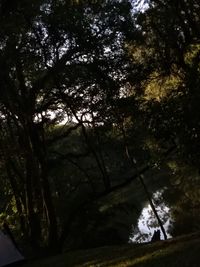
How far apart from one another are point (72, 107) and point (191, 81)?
976 centimetres

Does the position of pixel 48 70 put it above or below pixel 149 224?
above

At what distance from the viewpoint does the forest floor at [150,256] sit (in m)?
8.87

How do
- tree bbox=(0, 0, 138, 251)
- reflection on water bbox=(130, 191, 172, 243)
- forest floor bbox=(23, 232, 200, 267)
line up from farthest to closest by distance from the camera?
reflection on water bbox=(130, 191, 172, 243), tree bbox=(0, 0, 138, 251), forest floor bbox=(23, 232, 200, 267)

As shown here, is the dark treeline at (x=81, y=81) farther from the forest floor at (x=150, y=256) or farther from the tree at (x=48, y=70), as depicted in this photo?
the forest floor at (x=150, y=256)

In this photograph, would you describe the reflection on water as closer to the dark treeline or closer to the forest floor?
the dark treeline

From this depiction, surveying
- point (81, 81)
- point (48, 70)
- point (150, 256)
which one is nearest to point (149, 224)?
point (81, 81)

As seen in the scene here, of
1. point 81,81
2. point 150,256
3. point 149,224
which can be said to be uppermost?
point 81,81

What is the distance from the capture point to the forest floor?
29.1 ft

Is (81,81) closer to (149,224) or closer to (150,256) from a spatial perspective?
(150,256)

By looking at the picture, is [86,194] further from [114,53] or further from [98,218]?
[114,53]

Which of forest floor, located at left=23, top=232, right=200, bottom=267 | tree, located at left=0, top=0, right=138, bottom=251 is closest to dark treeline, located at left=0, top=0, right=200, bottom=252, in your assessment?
tree, located at left=0, top=0, right=138, bottom=251

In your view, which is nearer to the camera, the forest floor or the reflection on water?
the forest floor

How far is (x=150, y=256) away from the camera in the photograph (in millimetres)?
10000

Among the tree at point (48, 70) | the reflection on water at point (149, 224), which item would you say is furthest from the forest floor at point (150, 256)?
the reflection on water at point (149, 224)
